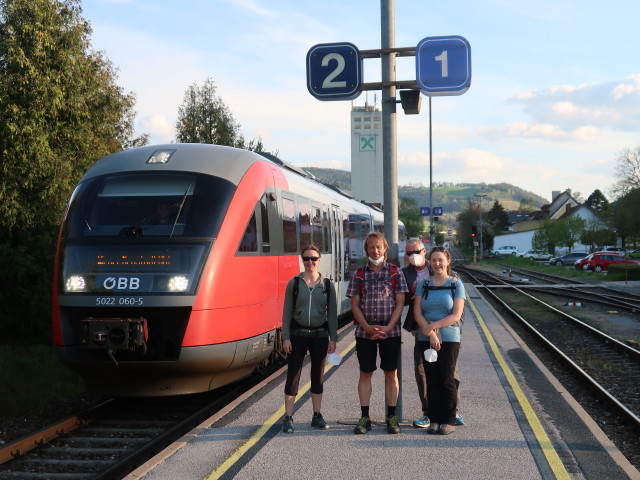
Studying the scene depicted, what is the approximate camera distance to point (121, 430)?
772cm

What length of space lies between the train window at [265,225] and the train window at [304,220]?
205 cm

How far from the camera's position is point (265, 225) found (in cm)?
919

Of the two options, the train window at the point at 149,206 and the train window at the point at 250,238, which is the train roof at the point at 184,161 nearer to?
Answer: the train window at the point at 149,206

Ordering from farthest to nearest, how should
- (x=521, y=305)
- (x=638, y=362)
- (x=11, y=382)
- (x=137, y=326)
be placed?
1. (x=521, y=305)
2. (x=638, y=362)
3. (x=11, y=382)
4. (x=137, y=326)

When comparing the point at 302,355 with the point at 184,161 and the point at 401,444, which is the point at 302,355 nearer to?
the point at 401,444

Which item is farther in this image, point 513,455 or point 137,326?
point 137,326

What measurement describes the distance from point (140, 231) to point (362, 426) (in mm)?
3320

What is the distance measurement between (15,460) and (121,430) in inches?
49.4

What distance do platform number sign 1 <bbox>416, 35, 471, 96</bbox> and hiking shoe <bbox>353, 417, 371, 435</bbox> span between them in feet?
12.5

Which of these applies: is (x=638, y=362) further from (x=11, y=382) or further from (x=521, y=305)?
(x=521, y=305)

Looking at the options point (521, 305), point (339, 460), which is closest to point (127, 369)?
point (339, 460)

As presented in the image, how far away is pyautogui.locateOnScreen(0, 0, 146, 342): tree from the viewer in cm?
1720

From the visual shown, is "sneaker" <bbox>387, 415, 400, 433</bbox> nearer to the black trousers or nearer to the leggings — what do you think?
the black trousers

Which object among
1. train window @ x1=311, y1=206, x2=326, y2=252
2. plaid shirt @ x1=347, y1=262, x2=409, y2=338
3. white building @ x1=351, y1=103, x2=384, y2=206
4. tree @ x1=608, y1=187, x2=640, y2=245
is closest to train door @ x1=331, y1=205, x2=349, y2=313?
train window @ x1=311, y1=206, x2=326, y2=252
